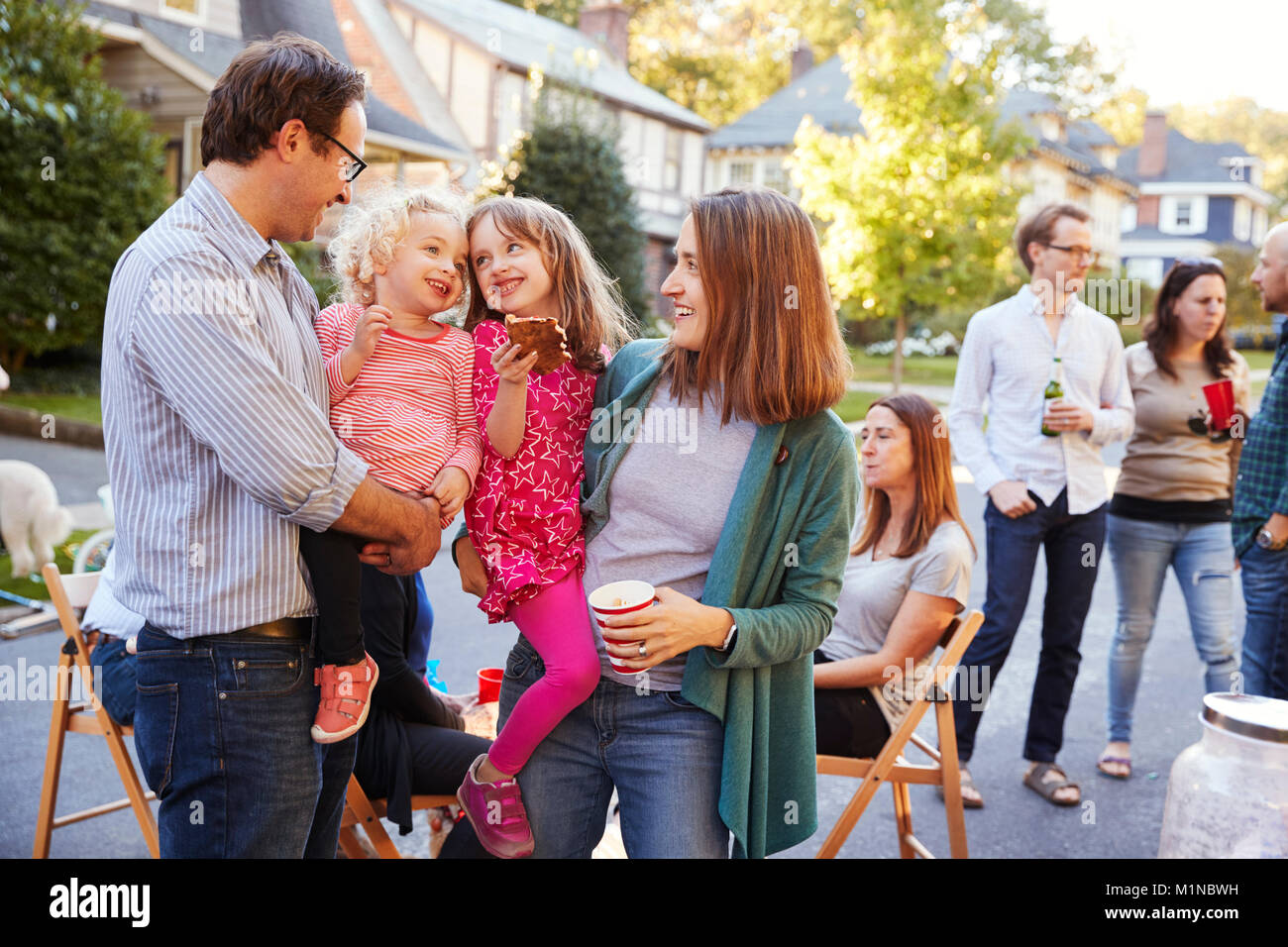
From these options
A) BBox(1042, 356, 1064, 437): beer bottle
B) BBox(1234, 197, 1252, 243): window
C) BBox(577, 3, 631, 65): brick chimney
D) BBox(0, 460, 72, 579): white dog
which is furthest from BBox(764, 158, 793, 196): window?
BBox(1234, 197, 1252, 243): window

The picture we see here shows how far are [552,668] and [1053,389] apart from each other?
3.37 metres

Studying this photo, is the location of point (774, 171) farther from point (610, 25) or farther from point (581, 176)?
point (581, 176)

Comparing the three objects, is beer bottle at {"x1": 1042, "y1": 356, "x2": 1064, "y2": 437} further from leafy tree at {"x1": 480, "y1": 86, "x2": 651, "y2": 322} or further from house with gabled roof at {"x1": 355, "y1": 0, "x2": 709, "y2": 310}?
house with gabled roof at {"x1": 355, "y1": 0, "x2": 709, "y2": 310}

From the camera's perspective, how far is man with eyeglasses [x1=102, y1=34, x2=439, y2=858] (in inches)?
79.3

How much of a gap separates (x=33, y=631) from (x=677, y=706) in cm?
580

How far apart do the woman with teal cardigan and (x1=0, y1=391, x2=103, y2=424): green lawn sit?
12.2m

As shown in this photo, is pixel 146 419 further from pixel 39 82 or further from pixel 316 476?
pixel 39 82

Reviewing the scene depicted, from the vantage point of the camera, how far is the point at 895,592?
13.4 ft

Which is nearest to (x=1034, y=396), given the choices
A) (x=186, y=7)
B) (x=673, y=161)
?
(x=186, y=7)

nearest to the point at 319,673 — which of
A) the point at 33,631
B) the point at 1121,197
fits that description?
the point at 33,631

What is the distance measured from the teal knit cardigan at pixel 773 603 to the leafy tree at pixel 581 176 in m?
15.8

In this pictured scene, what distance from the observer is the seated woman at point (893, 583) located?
3836 millimetres

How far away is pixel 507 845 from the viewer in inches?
98.0
